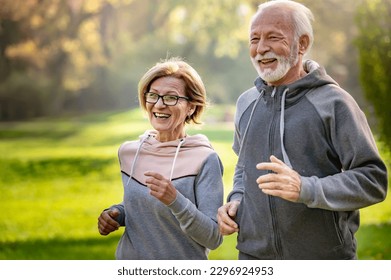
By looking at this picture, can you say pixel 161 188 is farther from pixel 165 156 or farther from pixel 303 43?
pixel 303 43

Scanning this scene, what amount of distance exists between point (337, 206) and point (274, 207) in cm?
25

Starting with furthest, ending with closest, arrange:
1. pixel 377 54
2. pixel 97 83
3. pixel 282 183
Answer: pixel 97 83
pixel 377 54
pixel 282 183

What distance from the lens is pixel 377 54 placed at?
15.7 feet

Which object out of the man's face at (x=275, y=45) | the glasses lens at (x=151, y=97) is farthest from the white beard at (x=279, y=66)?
the glasses lens at (x=151, y=97)

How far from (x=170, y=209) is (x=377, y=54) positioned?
2774 millimetres

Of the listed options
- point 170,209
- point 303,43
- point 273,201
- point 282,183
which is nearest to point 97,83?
point 170,209

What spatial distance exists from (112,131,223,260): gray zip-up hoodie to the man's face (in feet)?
1.42

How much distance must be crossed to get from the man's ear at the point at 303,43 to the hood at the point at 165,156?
0.53m

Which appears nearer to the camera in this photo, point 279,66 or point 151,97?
point 279,66

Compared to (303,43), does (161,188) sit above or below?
below

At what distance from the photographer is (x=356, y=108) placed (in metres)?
2.33

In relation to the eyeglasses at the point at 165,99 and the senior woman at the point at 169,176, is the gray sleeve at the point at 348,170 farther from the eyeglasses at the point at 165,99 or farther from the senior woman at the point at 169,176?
the eyeglasses at the point at 165,99

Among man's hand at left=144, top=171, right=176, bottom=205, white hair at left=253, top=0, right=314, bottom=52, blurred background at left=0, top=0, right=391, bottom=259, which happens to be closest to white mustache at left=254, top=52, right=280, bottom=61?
white hair at left=253, top=0, right=314, bottom=52
